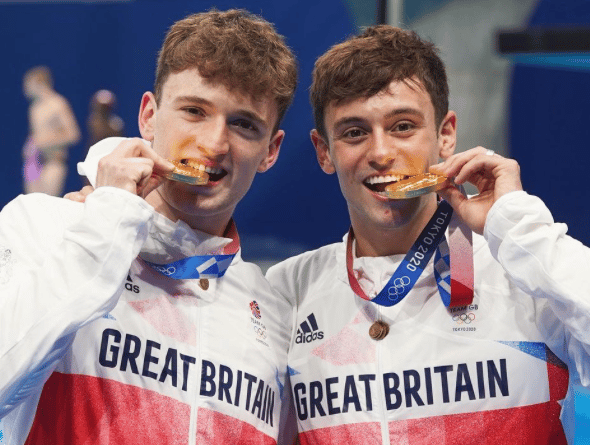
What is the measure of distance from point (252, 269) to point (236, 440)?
700 millimetres

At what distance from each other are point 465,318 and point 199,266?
3.02 feet

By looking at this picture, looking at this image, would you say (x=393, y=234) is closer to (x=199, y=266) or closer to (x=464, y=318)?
(x=464, y=318)

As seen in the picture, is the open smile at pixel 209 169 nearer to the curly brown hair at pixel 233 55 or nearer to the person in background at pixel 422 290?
the curly brown hair at pixel 233 55

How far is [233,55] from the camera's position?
3.04 metres

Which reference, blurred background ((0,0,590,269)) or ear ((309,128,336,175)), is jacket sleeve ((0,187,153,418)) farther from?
blurred background ((0,0,590,269))

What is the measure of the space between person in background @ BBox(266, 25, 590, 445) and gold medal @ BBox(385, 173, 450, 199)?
44 millimetres

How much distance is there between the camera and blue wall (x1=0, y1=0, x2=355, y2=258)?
7379 mm

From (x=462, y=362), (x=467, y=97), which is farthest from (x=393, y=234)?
(x=467, y=97)

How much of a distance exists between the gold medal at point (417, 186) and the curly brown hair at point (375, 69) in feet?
1.20

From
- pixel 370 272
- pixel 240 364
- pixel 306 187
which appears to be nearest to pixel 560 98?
pixel 306 187

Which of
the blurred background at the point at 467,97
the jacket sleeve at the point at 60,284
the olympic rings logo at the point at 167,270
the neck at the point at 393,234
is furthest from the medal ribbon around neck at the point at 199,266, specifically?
the blurred background at the point at 467,97

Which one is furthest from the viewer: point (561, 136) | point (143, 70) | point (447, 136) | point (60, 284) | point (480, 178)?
point (143, 70)

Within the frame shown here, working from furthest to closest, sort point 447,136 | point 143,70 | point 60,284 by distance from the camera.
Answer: point 143,70
point 447,136
point 60,284

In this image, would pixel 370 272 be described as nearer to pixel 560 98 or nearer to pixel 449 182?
pixel 449 182
